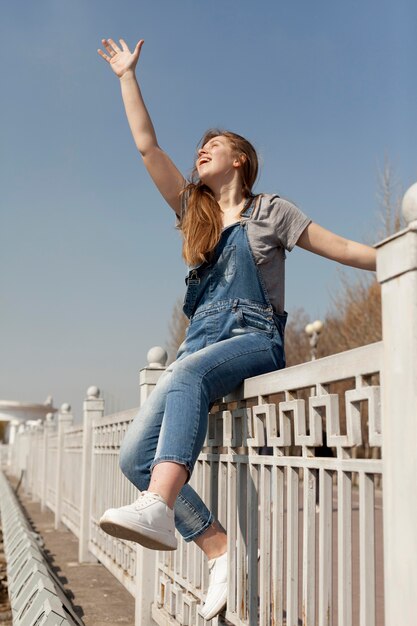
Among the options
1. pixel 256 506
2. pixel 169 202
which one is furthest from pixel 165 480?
pixel 169 202

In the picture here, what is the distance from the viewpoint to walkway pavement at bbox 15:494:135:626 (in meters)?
5.16

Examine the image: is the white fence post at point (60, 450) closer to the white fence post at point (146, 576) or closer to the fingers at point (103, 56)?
the white fence post at point (146, 576)

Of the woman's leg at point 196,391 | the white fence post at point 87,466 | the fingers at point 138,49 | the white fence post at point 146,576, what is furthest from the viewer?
the white fence post at point 87,466

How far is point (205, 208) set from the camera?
3297mm

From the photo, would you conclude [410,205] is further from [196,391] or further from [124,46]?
[124,46]

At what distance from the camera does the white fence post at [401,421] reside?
1.71 m

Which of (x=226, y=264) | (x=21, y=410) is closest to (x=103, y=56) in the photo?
(x=226, y=264)

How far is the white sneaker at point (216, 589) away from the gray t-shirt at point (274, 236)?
1015 millimetres

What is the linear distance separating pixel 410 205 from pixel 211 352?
4.39ft

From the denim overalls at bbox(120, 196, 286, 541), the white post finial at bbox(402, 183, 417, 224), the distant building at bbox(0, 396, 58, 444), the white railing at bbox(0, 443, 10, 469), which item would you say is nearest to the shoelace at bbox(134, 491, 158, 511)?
the denim overalls at bbox(120, 196, 286, 541)

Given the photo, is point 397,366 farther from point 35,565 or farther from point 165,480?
point 35,565

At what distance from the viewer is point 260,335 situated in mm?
3105

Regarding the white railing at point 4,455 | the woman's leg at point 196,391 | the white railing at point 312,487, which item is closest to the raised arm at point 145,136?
the woman's leg at point 196,391

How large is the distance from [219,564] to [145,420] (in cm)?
64
